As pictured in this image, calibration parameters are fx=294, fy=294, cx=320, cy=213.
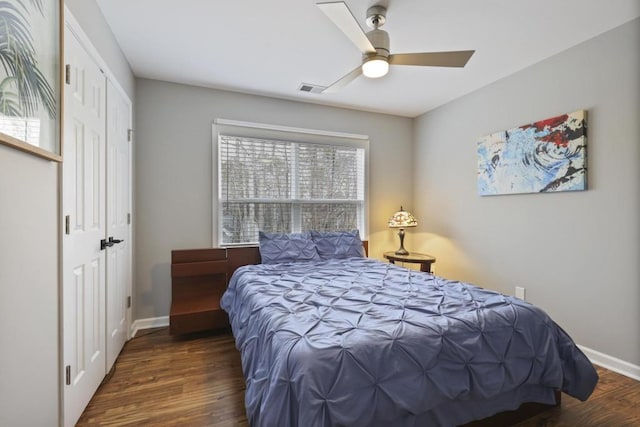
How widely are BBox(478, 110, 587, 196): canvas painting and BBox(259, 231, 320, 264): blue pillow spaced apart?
6.63 feet

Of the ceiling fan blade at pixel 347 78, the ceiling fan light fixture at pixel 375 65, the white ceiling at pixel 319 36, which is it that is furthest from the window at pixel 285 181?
the ceiling fan light fixture at pixel 375 65

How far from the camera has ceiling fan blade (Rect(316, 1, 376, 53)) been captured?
1.54 metres

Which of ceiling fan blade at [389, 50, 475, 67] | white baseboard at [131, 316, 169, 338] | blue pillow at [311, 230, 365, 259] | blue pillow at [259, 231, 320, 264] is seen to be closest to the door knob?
white baseboard at [131, 316, 169, 338]

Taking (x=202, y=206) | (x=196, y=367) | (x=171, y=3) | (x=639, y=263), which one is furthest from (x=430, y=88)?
(x=196, y=367)

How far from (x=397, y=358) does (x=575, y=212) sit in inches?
89.1

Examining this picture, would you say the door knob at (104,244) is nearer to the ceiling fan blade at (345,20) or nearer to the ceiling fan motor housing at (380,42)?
the ceiling fan blade at (345,20)

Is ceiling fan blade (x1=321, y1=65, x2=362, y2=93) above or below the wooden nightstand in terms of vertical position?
above

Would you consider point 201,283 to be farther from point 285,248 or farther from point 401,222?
point 401,222

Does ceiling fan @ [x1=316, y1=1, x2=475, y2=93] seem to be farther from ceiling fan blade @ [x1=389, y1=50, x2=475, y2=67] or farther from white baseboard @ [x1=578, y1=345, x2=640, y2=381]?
white baseboard @ [x1=578, y1=345, x2=640, y2=381]

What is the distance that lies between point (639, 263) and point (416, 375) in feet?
6.84

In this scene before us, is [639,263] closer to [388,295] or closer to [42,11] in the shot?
[388,295]

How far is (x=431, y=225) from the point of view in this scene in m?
4.03

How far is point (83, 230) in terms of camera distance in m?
1.72

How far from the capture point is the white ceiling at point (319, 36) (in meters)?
2.01
